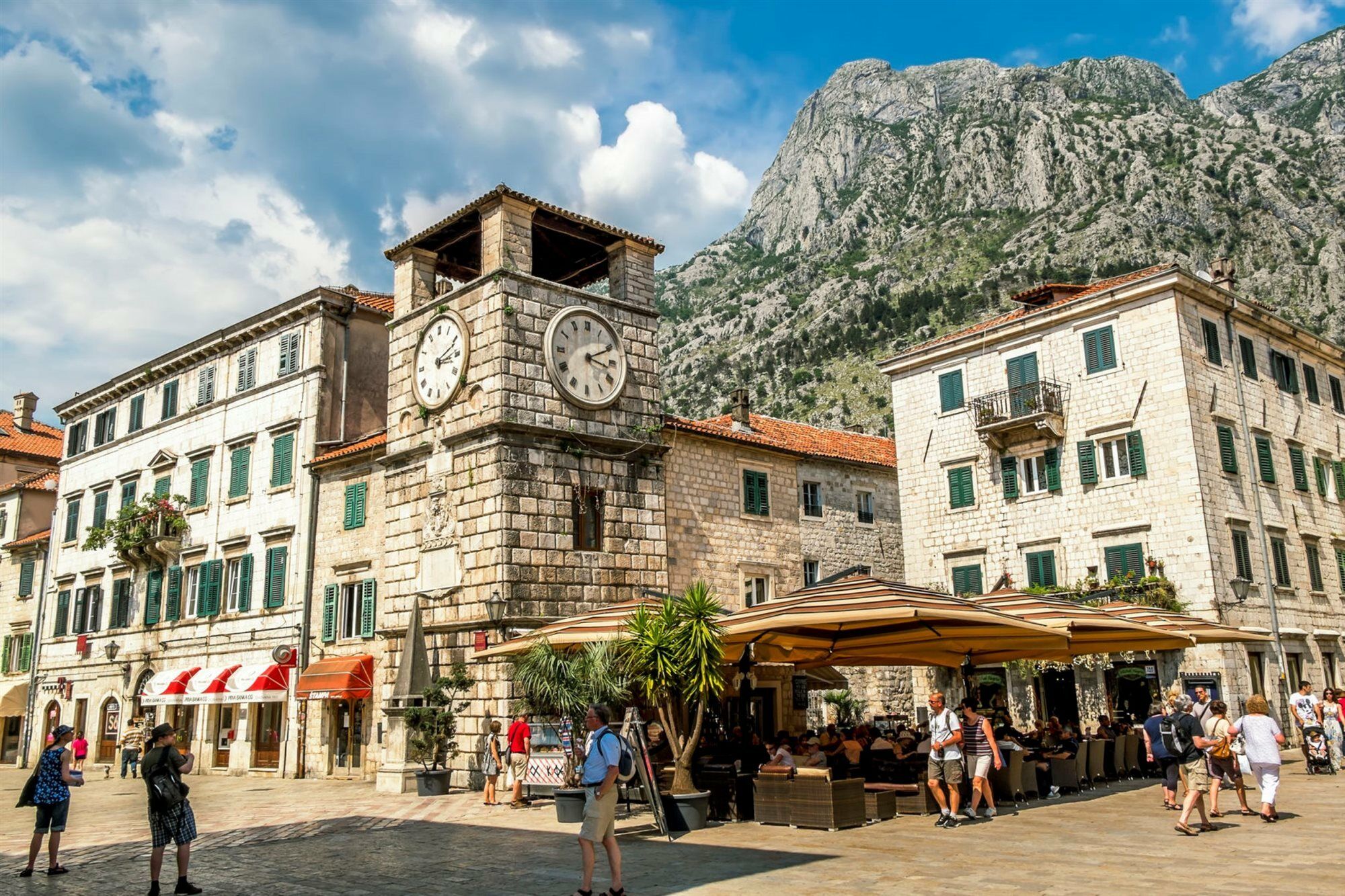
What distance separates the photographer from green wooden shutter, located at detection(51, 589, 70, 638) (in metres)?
37.3

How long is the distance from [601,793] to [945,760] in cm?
617

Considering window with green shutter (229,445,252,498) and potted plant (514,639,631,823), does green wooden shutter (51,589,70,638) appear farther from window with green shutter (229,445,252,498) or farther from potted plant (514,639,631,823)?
potted plant (514,639,631,823)

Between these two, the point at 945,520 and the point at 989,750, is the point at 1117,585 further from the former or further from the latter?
the point at 989,750

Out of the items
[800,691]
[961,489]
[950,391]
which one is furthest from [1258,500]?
[800,691]

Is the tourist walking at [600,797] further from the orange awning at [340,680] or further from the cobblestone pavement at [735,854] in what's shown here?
the orange awning at [340,680]

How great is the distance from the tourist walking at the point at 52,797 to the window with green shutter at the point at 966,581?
2442 centimetres

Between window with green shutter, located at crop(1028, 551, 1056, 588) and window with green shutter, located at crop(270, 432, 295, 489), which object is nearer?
window with green shutter, located at crop(1028, 551, 1056, 588)

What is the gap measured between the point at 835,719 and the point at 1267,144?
8640 cm

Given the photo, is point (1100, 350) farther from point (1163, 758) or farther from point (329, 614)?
point (329, 614)

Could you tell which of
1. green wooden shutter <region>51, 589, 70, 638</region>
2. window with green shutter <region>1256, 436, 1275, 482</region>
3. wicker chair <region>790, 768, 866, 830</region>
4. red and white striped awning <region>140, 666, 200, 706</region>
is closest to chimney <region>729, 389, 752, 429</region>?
window with green shutter <region>1256, 436, 1275, 482</region>

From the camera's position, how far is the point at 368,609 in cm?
2662

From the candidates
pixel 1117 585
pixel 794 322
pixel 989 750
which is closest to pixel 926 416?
pixel 1117 585

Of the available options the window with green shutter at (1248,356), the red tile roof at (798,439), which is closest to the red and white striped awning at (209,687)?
the red tile roof at (798,439)

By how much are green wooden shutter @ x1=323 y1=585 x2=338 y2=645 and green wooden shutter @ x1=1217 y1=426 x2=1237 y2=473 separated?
24.2 m
